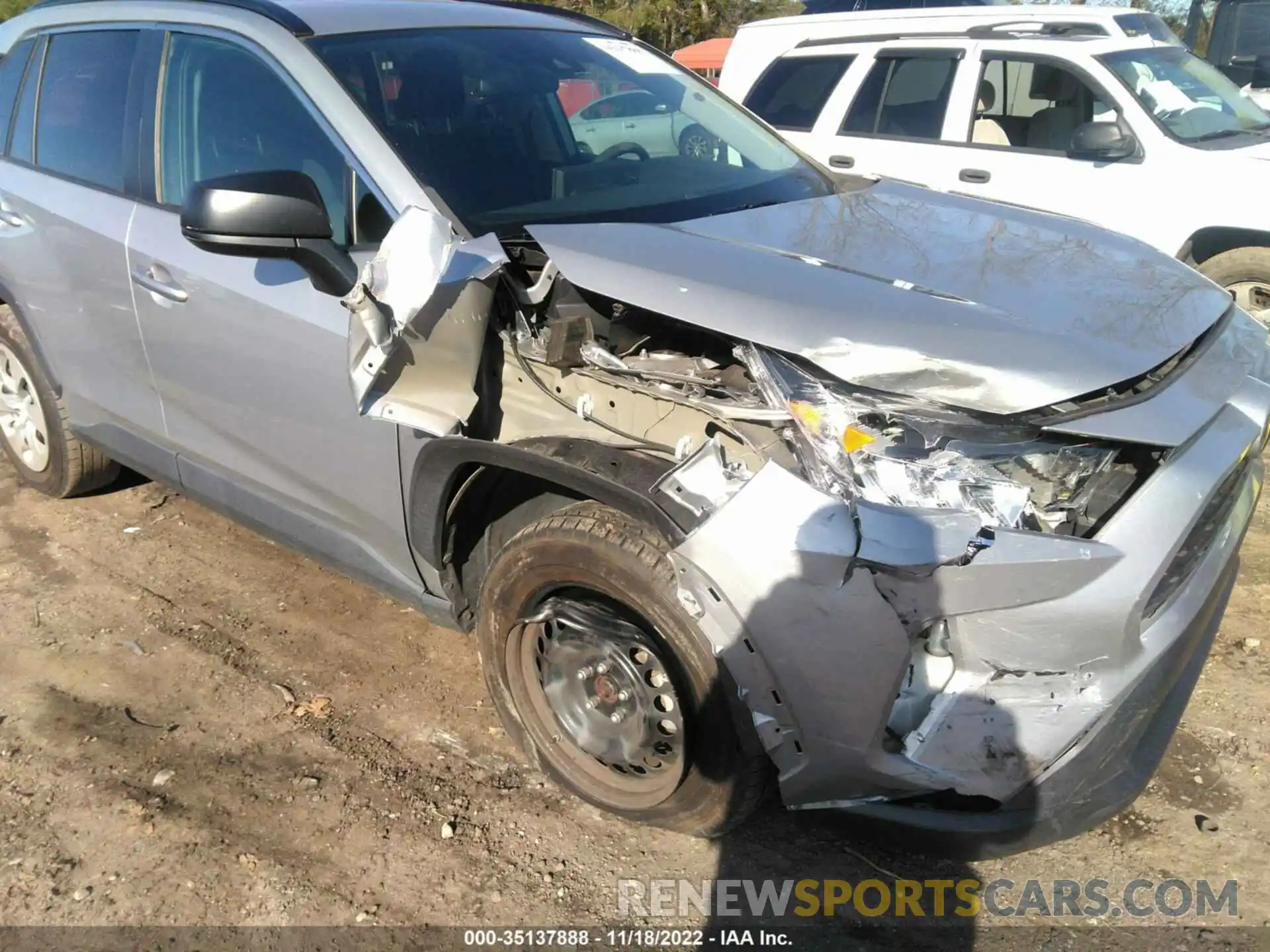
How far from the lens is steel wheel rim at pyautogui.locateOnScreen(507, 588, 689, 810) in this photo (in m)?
2.35

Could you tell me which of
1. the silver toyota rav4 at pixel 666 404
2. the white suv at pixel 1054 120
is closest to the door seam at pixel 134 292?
the silver toyota rav4 at pixel 666 404

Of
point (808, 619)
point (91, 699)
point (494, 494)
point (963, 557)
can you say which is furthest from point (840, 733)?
point (91, 699)

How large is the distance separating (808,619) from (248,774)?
1.77 metres

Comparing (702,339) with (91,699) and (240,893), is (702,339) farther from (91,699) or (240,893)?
(91,699)

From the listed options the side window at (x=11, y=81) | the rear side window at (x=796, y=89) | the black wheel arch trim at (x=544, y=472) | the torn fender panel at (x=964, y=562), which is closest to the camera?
the torn fender panel at (x=964, y=562)

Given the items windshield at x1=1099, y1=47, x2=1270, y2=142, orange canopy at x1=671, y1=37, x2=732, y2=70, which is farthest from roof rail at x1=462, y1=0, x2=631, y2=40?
orange canopy at x1=671, y1=37, x2=732, y2=70

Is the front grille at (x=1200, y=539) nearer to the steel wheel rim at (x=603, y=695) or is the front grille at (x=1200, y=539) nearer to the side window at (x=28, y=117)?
the steel wheel rim at (x=603, y=695)

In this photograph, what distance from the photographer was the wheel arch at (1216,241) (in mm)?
5406

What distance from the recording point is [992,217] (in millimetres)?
2982

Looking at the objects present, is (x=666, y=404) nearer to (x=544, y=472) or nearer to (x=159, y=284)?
(x=544, y=472)

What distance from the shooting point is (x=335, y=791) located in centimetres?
275

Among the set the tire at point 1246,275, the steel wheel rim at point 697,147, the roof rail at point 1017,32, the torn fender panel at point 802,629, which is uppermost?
the roof rail at point 1017,32

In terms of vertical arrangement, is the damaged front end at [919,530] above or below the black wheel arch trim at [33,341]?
above

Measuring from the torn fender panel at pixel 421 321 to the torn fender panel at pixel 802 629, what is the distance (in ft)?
2.40
